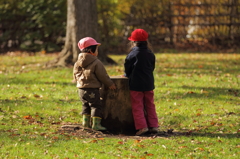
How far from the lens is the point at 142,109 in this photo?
7039 millimetres

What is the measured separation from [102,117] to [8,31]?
1439 centimetres

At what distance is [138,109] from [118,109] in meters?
0.40

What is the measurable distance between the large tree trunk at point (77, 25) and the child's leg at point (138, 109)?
7.47 metres

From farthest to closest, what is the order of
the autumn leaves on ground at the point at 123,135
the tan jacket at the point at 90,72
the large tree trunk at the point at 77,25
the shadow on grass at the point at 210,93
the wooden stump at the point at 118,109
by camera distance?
1. the large tree trunk at the point at 77,25
2. the shadow on grass at the point at 210,93
3. the wooden stump at the point at 118,109
4. the tan jacket at the point at 90,72
5. the autumn leaves on ground at the point at 123,135

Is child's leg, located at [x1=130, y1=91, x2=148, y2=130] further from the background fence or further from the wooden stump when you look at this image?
the background fence

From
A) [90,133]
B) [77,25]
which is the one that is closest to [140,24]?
[77,25]

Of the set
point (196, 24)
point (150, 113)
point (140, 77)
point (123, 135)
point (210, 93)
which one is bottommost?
point (123, 135)

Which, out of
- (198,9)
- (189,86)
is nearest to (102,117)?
(189,86)

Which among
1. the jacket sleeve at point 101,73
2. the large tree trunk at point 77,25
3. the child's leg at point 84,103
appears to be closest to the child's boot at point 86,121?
the child's leg at point 84,103

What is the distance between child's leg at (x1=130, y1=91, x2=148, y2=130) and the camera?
696 centimetres

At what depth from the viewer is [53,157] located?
17.8ft

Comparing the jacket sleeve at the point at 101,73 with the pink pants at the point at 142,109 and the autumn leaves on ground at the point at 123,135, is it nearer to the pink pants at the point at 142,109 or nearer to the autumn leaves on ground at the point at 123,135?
the pink pants at the point at 142,109

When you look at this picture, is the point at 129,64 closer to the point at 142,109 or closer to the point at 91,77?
the point at 91,77

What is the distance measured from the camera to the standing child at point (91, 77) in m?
6.72
